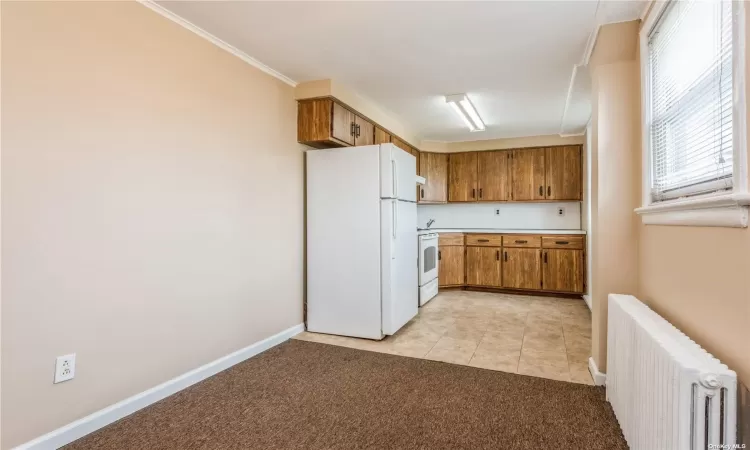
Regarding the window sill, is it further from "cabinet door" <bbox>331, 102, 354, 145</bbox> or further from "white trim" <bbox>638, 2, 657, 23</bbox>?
"cabinet door" <bbox>331, 102, 354, 145</bbox>

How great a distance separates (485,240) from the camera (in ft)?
17.5

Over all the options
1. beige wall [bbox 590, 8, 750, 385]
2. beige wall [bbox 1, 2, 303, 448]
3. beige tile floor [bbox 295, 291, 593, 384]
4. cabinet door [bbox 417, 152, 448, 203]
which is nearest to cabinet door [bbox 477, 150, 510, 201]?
cabinet door [bbox 417, 152, 448, 203]

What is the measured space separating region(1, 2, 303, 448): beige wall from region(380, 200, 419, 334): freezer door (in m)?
1.06

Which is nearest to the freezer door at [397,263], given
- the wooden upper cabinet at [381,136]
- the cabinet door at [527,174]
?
the wooden upper cabinet at [381,136]

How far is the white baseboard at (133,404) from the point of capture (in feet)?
5.52

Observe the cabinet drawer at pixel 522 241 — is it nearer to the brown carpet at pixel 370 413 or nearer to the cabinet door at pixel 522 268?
the cabinet door at pixel 522 268

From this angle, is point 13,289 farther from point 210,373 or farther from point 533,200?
point 533,200

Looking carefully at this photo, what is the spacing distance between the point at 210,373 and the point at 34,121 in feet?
5.78

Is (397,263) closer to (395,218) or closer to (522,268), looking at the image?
(395,218)

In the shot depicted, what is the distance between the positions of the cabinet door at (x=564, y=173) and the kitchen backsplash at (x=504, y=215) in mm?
335

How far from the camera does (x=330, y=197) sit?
3375mm

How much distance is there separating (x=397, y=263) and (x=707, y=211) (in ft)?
7.61

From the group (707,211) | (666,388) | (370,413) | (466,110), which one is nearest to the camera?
(666,388)

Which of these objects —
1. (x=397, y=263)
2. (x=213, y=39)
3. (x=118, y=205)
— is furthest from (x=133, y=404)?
(x=213, y=39)
